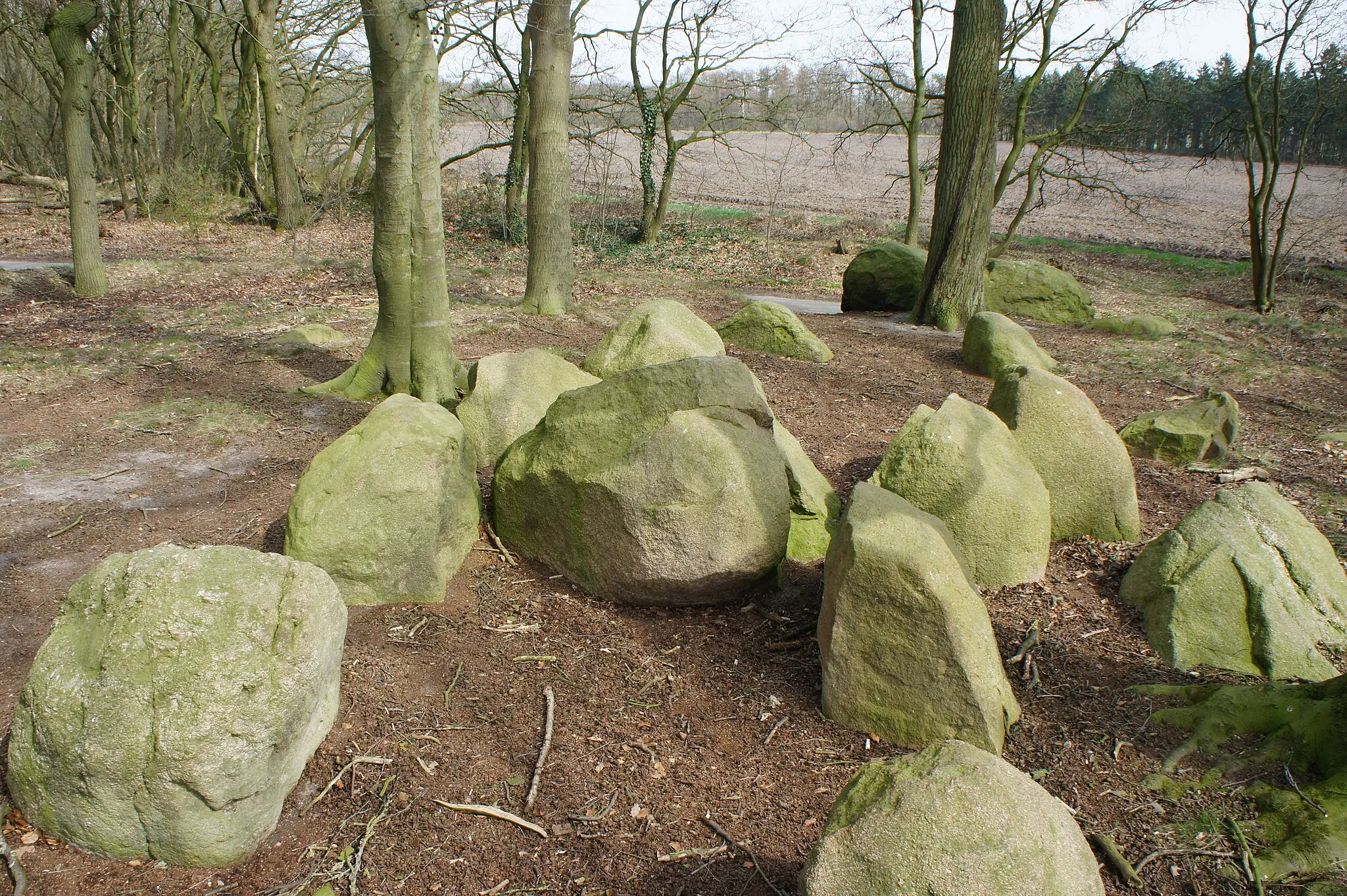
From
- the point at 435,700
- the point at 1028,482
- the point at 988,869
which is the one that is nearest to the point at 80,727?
the point at 435,700

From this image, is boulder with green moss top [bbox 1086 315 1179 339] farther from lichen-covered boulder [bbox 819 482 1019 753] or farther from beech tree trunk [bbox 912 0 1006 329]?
lichen-covered boulder [bbox 819 482 1019 753]

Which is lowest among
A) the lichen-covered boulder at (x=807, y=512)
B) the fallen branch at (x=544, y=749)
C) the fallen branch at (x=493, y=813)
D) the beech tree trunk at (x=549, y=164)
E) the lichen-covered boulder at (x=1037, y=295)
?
the fallen branch at (x=493, y=813)

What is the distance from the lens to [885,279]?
1216cm

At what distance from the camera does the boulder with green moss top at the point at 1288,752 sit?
8.98 feet

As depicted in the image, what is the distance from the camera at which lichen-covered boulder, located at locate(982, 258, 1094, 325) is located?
11.9m

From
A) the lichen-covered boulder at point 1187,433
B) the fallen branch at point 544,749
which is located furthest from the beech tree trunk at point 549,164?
the fallen branch at point 544,749

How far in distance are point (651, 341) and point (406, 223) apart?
6.61 ft

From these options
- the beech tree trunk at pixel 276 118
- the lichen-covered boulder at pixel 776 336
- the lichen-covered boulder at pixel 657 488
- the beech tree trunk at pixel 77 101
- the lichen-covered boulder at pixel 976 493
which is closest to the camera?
the lichen-covered boulder at pixel 657 488

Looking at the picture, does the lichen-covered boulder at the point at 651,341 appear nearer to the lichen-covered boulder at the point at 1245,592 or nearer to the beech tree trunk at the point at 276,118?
the lichen-covered boulder at the point at 1245,592

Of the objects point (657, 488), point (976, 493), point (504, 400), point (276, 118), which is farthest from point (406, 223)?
point (276, 118)

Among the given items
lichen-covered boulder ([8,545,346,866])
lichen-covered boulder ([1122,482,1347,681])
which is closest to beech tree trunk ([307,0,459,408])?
lichen-covered boulder ([8,545,346,866])

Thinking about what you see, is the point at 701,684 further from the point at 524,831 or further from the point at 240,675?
the point at 240,675

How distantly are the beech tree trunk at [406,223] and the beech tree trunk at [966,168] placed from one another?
628 centimetres

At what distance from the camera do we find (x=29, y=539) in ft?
14.9
